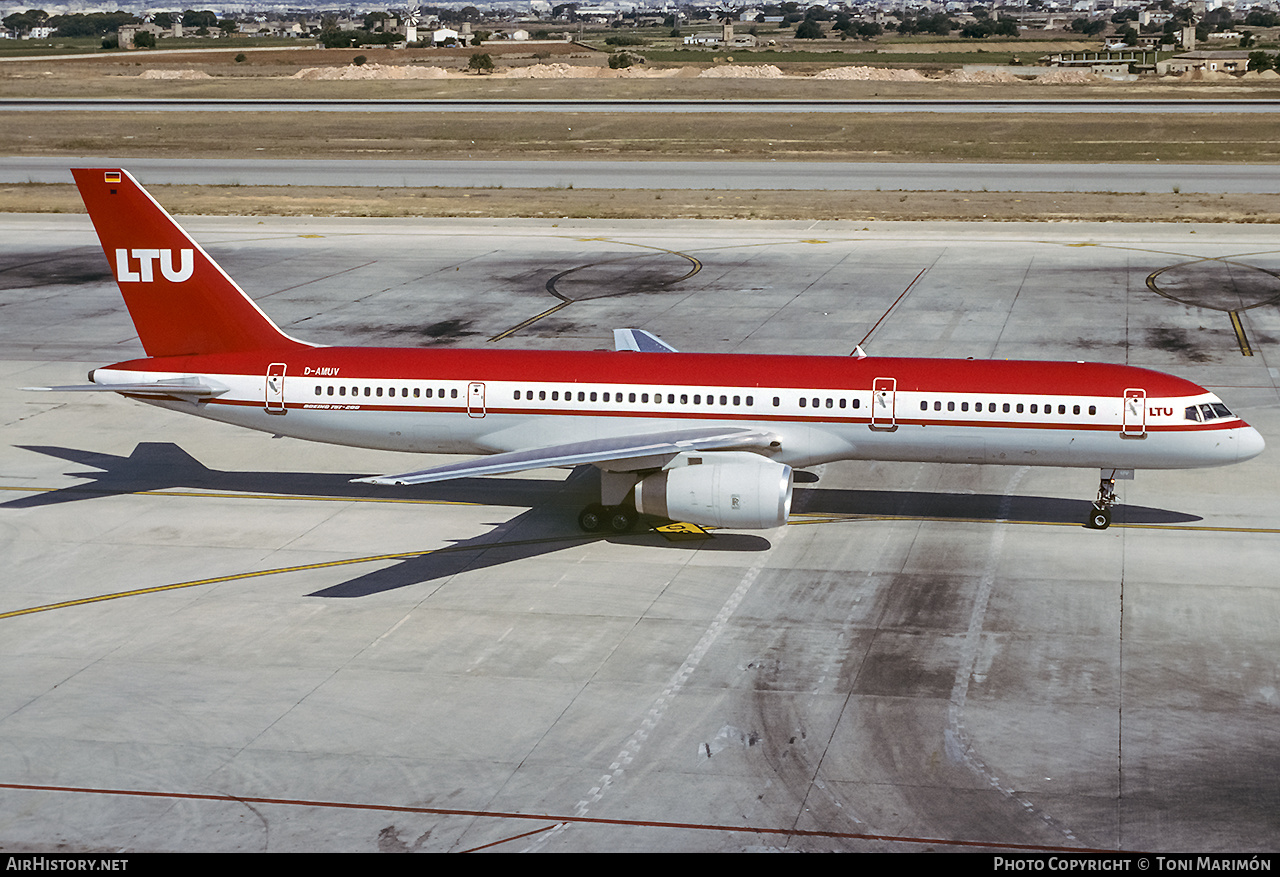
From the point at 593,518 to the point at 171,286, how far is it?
12.5m

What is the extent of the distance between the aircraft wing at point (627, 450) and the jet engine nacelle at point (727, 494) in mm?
542

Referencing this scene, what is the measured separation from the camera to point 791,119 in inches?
5084

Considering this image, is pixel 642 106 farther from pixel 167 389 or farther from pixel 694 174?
pixel 167 389

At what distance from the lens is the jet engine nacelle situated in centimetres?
3005

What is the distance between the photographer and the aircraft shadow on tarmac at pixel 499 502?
31.6 m

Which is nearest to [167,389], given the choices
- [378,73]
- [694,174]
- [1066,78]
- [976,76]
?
[694,174]

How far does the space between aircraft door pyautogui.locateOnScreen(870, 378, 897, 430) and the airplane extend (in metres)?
→ 0.03

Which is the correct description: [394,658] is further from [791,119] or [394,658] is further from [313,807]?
[791,119]

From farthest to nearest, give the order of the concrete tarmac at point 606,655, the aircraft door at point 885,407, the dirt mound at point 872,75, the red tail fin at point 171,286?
1. the dirt mound at point 872,75
2. the red tail fin at point 171,286
3. the aircraft door at point 885,407
4. the concrete tarmac at point 606,655

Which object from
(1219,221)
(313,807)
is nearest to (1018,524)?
(313,807)

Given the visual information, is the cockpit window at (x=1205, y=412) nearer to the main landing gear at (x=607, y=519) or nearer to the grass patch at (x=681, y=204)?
the main landing gear at (x=607, y=519)

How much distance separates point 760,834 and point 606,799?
8.42 feet

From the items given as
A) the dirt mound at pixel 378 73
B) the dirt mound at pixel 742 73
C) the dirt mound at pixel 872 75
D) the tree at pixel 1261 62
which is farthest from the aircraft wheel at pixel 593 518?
the tree at pixel 1261 62

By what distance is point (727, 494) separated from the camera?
30.2 meters
